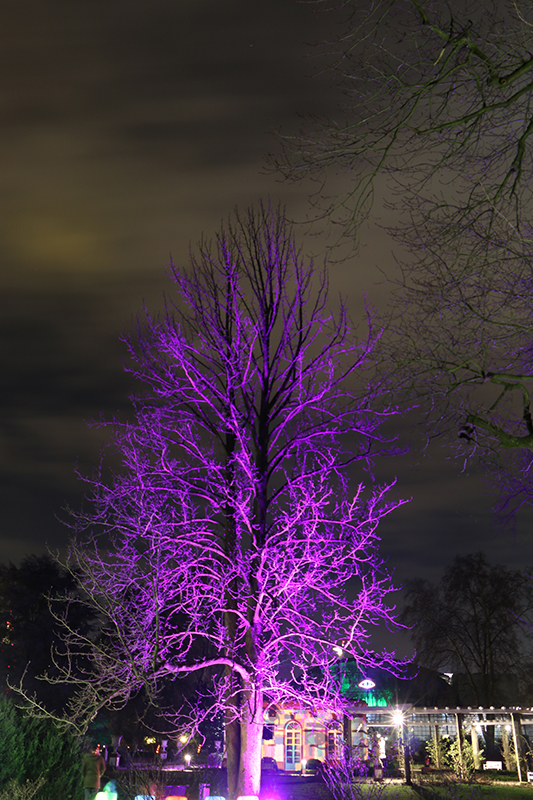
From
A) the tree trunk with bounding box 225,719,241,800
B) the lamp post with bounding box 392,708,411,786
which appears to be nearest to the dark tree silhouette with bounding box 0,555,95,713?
the lamp post with bounding box 392,708,411,786

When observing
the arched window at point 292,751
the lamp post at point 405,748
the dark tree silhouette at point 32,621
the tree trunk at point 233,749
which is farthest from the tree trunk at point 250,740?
the arched window at point 292,751

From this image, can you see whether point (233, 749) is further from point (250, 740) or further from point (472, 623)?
point (472, 623)

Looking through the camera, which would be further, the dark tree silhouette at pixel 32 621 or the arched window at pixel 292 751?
the arched window at pixel 292 751

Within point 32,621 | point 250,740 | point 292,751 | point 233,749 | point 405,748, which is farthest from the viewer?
point 292,751

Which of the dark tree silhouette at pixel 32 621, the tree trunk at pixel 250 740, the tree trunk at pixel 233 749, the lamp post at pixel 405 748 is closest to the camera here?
the tree trunk at pixel 250 740

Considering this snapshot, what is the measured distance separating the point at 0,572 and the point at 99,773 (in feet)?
96.9

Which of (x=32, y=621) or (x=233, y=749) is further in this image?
(x=32, y=621)

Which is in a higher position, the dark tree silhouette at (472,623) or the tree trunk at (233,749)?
the dark tree silhouette at (472,623)

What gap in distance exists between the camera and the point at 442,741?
3509cm

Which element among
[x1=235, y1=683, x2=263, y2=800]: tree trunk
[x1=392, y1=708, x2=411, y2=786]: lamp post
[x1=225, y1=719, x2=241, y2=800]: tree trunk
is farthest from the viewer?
[x1=392, y1=708, x2=411, y2=786]: lamp post

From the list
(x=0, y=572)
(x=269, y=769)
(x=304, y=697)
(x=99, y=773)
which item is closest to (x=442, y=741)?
(x=269, y=769)

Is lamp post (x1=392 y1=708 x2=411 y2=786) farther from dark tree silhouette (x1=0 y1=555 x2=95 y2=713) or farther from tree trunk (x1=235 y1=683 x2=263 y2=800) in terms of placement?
tree trunk (x1=235 y1=683 x2=263 y2=800)

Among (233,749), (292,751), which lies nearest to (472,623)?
(292,751)

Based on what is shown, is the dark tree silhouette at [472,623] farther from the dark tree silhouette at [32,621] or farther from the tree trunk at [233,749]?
the tree trunk at [233,749]
